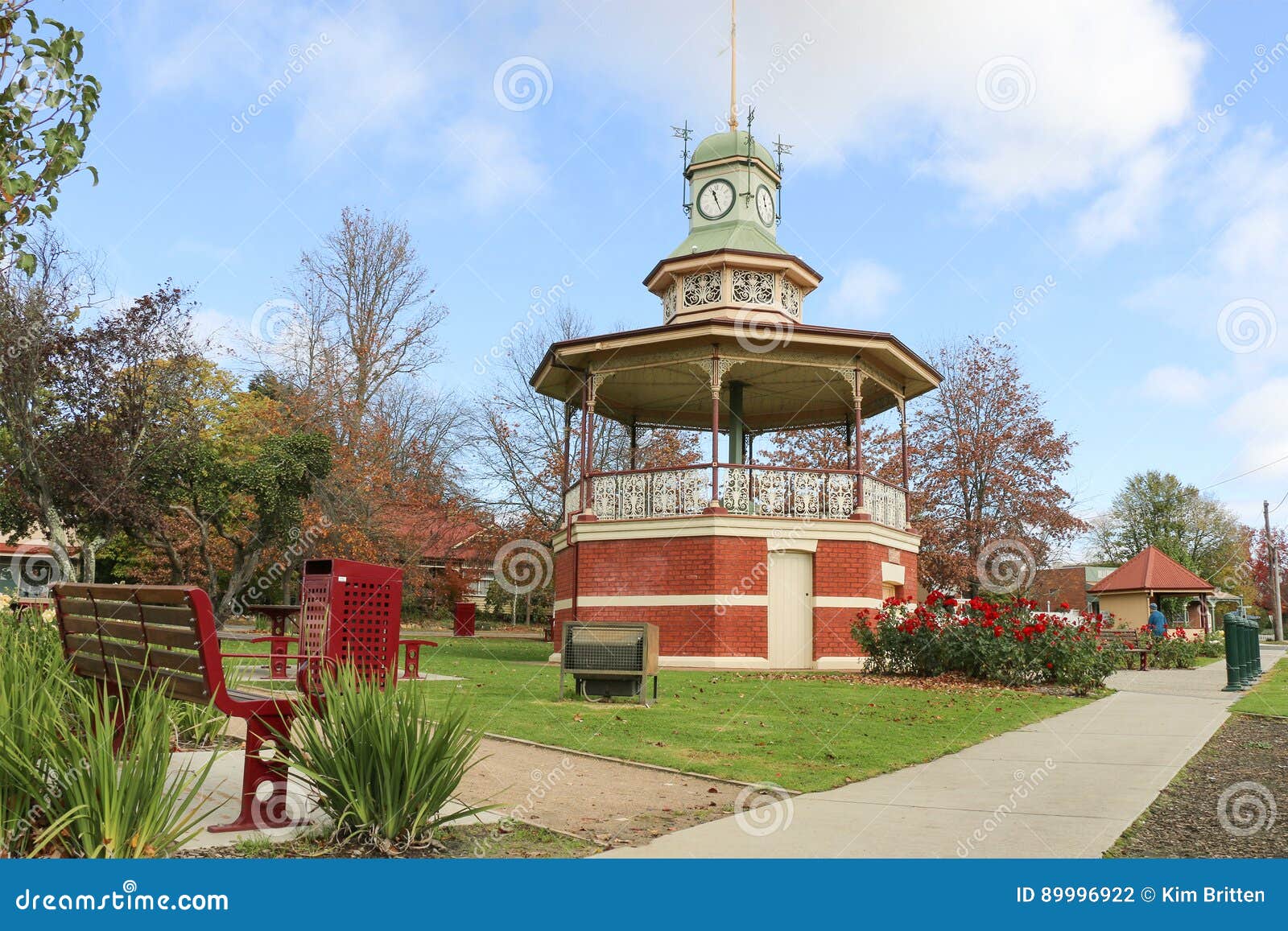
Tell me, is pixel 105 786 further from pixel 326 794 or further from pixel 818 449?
pixel 818 449

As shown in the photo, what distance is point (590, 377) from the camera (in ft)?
68.6

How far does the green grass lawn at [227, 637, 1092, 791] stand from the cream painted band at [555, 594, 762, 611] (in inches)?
109

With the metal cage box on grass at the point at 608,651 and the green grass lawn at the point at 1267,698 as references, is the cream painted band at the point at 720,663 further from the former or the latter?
the metal cage box on grass at the point at 608,651

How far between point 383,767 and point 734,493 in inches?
615

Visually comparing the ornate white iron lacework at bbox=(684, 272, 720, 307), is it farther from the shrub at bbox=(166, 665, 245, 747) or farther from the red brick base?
the shrub at bbox=(166, 665, 245, 747)

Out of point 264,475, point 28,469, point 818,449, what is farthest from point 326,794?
point 818,449

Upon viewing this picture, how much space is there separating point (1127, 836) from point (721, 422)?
68.2 feet

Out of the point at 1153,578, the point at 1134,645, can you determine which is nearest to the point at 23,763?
the point at 1134,645

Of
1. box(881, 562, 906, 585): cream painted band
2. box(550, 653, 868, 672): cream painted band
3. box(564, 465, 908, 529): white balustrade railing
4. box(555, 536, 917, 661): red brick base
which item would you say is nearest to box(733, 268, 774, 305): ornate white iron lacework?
box(564, 465, 908, 529): white balustrade railing

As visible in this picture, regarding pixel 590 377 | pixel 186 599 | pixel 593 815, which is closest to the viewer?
pixel 186 599

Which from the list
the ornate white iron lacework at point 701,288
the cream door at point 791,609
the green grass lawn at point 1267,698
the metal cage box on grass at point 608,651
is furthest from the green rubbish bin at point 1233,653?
the ornate white iron lacework at point 701,288

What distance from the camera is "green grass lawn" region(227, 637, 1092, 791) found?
7715 millimetres

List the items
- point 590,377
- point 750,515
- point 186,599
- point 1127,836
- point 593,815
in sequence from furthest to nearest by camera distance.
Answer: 1. point 590,377
2. point 750,515
3. point 593,815
4. point 1127,836
5. point 186,599

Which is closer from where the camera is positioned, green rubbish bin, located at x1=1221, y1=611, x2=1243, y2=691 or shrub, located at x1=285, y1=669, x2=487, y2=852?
shrub, located at x1=285, y1=669, x2=487, y2=852
